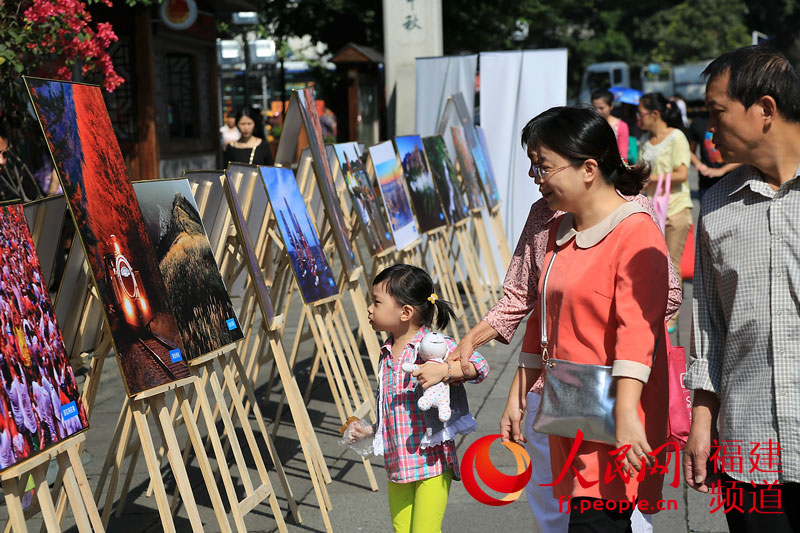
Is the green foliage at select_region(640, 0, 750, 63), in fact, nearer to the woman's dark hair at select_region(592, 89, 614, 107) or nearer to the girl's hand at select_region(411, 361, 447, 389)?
the woman's dark hair at select_region(592, 89, 614, 107)

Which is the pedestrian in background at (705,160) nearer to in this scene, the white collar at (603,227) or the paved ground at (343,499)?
the paved ground at (343,499)

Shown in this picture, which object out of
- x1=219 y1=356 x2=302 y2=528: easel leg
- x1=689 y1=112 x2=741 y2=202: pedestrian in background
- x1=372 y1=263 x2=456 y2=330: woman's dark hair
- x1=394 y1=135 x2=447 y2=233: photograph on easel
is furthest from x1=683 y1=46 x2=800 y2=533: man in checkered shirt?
x1=689 y1=112 x2=741 y2=202: pedestrian in background

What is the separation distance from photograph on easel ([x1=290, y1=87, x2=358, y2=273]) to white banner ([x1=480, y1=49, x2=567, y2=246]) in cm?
535

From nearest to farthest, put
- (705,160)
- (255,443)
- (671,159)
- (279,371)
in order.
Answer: (255,443)
(279,371)
(671,159)
(705,160)

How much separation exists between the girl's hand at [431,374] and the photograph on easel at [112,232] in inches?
38.9

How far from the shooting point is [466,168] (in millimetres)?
10203

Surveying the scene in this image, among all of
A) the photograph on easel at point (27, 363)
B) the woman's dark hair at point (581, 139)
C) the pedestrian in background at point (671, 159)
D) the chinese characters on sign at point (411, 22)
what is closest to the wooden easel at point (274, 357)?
the photograph on easel at point (27, 363)

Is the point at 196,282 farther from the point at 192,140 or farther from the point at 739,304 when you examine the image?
the point at 192,140

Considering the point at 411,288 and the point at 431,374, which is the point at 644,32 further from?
the point at 431,374

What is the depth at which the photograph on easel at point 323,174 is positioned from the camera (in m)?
5.69

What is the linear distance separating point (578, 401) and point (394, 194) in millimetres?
4885

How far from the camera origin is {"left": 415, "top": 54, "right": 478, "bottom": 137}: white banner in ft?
37.9

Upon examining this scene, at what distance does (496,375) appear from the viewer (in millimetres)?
7707

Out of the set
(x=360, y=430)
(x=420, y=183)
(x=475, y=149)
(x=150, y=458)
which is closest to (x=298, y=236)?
(x=360, y=430)
